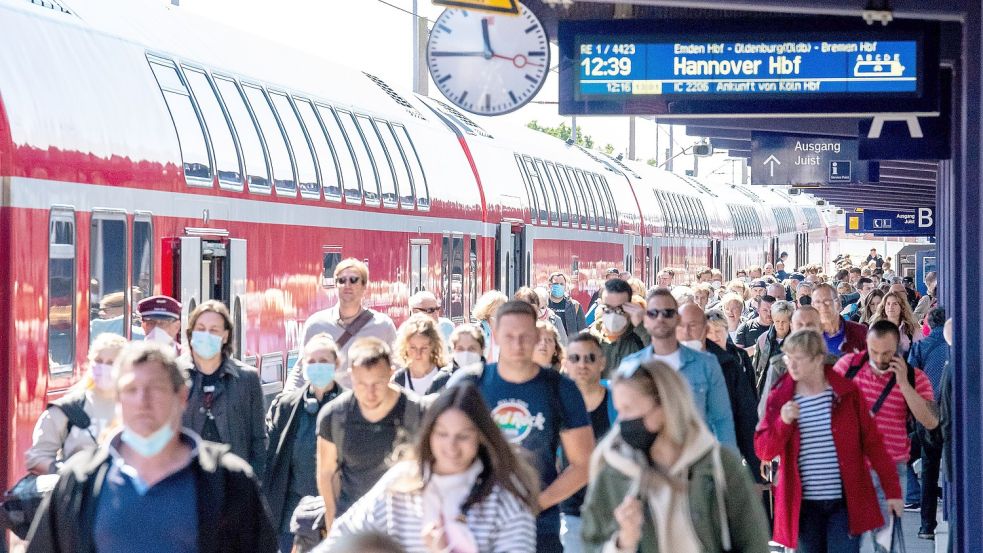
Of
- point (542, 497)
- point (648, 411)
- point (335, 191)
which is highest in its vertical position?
point (335, 191)

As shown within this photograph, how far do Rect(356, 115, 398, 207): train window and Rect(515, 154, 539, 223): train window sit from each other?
7683 millimetres

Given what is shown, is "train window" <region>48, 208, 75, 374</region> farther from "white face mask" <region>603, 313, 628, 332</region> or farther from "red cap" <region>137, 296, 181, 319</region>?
"white face mask" <region>603, 313, 628, 332</region>

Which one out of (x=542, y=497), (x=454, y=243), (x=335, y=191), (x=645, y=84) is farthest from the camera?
(x=454, y=243)

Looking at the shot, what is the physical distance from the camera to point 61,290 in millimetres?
9570

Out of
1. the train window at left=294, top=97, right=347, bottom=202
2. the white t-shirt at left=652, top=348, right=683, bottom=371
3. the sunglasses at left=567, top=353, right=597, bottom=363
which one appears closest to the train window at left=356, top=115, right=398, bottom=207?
the train window at left=294, top=97, right=347, bottom=202

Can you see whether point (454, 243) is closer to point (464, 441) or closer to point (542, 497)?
point (542, 497)

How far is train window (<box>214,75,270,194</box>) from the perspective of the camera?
42.8 feet

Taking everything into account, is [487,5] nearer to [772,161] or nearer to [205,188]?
[205,188]

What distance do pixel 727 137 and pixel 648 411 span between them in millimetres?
15649

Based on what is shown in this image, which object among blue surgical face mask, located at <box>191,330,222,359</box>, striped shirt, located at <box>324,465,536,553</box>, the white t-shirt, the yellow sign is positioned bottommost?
striped shirt, located at <box>324,465,536,553</box>

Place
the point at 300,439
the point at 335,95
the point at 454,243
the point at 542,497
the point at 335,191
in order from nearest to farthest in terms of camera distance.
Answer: the point at 542,497, the point at 300,439, the point at 335,191, the point at 335,95, the point at 454,243

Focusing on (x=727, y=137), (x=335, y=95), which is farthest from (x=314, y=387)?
(x=727, y=137)

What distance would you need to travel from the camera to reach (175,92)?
1205 cm

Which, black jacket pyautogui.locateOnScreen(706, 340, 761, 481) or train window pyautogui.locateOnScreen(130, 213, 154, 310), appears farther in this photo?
train window pyautogui.locateOnScreen(130, 213, 154, 310)
